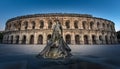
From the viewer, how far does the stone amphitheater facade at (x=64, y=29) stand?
1095 inches

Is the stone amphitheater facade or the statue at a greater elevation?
the stone amphitheater facade

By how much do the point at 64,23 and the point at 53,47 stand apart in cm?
2199

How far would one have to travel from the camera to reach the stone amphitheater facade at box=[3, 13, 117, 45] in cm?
2781

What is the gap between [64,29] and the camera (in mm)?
27641

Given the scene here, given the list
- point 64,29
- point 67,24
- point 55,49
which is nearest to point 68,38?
point 64,29

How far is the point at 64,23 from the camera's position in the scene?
2873 cm

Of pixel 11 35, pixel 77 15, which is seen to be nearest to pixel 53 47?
pixel 77 15

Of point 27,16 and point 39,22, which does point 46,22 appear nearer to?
point 39,22

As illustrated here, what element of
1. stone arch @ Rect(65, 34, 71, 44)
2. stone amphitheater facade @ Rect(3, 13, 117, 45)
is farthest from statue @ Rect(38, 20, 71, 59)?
stone arch @ Rect(65, 34, 71, 44)

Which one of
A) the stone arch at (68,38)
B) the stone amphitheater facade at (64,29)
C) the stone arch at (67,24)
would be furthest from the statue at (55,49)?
the stone arch at (67,24)

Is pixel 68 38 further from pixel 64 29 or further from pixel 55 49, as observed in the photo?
pixel 55 49

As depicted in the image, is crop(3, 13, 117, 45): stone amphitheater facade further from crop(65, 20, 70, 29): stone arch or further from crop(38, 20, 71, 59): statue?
crop(38, 20, 71, 59): statue

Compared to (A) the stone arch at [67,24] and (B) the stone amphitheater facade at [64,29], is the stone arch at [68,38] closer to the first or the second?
(B) the stone amphitheater facade at [64,29]

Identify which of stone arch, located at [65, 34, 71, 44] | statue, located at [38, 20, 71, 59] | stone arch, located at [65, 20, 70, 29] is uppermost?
stone arch, located at [65, 20, 70, 29]
